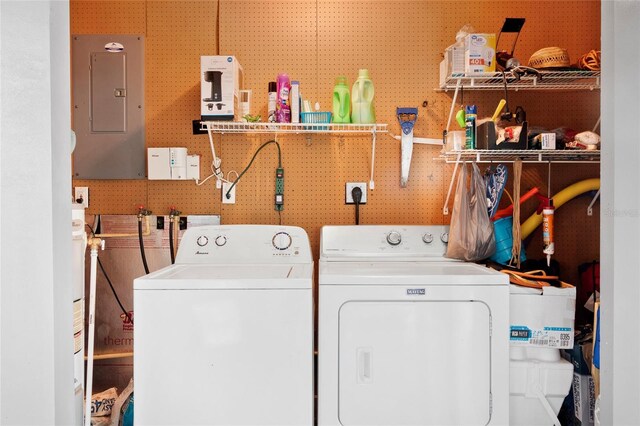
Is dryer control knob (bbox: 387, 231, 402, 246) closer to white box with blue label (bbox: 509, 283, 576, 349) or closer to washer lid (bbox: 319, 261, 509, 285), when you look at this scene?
washer lid (bbox: 319, 261, 509, 285)

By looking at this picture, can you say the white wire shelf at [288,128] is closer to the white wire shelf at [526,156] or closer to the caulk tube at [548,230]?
the white wire shelf at [526,156]

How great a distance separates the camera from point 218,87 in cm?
252

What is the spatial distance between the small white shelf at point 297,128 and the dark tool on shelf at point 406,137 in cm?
12

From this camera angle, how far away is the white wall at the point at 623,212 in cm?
95

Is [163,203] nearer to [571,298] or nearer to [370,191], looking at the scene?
[370,191]

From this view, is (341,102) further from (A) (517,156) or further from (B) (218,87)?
(A) (517,156)

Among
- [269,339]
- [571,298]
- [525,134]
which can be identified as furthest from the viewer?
[525,134]

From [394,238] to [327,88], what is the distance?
1026 mm

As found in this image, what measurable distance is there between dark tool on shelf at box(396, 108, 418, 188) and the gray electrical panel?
159 cm

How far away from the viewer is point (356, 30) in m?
2.78

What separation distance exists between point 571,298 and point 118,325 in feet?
8.22

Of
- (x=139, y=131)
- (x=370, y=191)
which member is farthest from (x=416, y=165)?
(x=139, y=131)

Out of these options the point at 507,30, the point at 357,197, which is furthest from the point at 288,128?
the point at 507,30

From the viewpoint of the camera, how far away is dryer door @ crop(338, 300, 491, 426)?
188 centimetres
